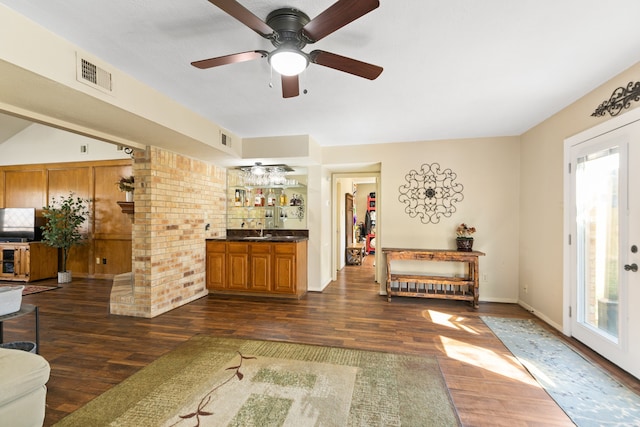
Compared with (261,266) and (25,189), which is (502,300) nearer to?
(261,266)

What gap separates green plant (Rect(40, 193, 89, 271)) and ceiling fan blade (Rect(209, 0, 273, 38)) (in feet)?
21.0

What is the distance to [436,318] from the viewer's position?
3715 mm

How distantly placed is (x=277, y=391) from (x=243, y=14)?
2.48 m

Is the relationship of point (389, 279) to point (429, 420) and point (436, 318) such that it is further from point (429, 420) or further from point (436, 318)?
point (429, 420)

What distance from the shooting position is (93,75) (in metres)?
2.27

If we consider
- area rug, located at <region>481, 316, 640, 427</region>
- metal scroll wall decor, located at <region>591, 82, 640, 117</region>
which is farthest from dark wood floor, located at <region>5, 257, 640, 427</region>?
metal scroll wall decor, located at <region>591, 82, 640, 117</region>

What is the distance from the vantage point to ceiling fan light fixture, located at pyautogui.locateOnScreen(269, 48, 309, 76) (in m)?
1.80

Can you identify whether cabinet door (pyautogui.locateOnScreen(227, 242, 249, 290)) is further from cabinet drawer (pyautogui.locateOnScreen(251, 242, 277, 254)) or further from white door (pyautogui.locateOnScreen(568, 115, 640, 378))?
white door (pyautogui.locateOnScreen(568, 115, 640, 378))

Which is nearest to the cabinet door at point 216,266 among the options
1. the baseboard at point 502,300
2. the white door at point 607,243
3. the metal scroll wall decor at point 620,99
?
the baseboard at point 502,300

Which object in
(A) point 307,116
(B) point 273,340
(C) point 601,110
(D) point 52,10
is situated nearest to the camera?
(D) point 52,10

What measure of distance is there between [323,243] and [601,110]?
4.00 m

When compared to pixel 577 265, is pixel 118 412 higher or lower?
lower

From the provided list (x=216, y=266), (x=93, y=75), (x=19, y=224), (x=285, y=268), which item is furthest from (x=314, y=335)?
(x=19, y=224)

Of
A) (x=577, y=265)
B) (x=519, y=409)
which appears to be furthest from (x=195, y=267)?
(x=577, y=265)
